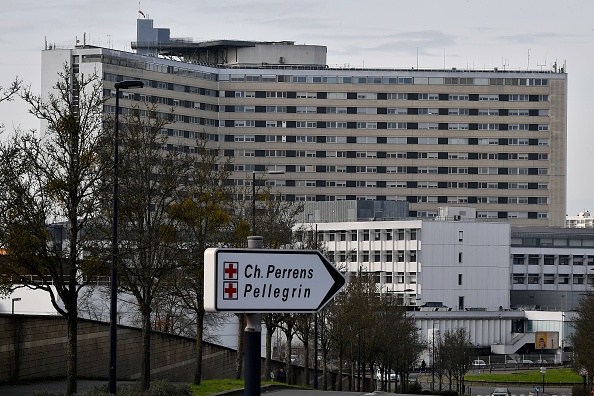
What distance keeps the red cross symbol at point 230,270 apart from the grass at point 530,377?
110m

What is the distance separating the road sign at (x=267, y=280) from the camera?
7.30 m

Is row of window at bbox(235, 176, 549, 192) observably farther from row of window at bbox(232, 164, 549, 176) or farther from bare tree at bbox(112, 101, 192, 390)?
bare tree at bbox(112, 101, 192, 390)

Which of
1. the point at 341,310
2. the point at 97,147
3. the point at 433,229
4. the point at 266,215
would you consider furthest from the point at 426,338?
the point at 97,147

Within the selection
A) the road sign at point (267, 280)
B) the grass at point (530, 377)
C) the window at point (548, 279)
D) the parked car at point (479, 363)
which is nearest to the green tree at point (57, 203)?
the road sign at point (267, 280)

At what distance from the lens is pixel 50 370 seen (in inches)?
1711

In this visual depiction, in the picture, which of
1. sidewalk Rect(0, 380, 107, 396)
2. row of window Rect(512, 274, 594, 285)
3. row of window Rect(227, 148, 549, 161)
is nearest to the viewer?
sidewalk Rect(0, 380, 107, 396)

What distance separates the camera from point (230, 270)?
290 inches

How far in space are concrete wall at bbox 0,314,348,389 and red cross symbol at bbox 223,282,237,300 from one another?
33340 millimetres

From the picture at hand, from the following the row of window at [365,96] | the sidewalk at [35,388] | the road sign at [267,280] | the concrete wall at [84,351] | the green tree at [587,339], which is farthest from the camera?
the row of window at [365,96]

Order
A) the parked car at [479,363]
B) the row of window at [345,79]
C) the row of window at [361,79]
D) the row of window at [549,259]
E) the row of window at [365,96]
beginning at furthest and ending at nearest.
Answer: the row of window at [365,96], the row of window at [345,79], the row of window at [361,79], the row of window at [549,259], the parked car at [479,363]

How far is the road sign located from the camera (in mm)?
7301

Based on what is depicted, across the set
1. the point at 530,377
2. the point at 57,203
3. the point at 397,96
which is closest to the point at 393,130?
the point at 397,96

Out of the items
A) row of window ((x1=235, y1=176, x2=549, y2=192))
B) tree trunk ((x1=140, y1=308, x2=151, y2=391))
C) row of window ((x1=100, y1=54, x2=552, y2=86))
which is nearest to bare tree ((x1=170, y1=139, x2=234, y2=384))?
tree trunk ((x1=140, y1=308, x2=151, y2=391))

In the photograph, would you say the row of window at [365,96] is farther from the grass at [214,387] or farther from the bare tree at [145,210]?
the bare tree at [145,210]
